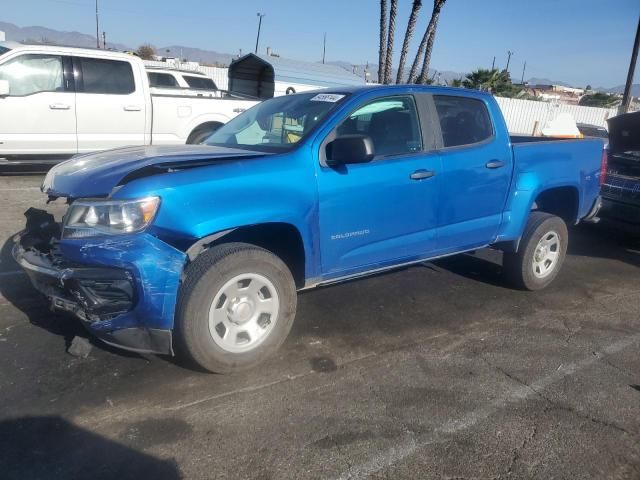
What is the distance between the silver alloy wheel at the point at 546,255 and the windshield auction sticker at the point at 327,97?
8.22 feet

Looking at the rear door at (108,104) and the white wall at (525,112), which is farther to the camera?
the white wall at (525,112)

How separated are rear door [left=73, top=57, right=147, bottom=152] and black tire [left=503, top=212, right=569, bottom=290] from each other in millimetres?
6484

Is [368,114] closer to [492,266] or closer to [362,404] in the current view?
[362,404]

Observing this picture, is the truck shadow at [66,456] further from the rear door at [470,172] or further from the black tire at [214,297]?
the rear door at [470,172]

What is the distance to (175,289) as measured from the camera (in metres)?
3.18

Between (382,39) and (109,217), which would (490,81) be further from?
(109,217)

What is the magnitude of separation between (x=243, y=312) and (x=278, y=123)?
1591 millimetres

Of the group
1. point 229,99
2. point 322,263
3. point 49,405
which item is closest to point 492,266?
point 322,263

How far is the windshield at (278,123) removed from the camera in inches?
158

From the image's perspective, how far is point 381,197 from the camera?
4.00m

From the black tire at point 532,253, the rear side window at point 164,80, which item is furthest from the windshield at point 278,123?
the rear side window at point 164,80

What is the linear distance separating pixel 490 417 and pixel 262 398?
1.34 m

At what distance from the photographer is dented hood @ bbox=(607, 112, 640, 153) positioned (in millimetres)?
7500

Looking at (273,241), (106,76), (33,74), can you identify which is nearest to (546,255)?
(273,241)
